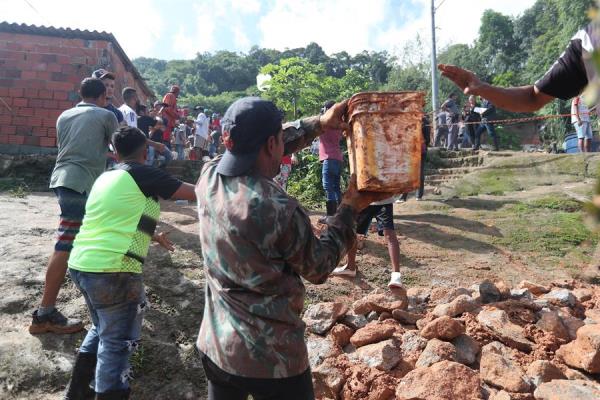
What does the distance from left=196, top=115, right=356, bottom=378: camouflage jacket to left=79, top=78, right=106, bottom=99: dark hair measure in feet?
7.33

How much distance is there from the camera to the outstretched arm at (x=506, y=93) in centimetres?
205

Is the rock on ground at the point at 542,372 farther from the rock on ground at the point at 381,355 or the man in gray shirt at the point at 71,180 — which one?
the man in gray shirt at the point at 71,180

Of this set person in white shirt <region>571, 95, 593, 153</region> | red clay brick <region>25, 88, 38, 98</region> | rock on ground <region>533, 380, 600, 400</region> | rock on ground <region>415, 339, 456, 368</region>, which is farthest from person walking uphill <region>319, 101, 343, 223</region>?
red clay brick <region>25, 88, 38, 98</region>

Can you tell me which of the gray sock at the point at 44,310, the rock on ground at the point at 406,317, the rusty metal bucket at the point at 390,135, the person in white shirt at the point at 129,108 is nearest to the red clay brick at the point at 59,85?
the person in white shirt at the point at 129,108

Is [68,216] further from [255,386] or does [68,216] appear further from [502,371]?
[502,371]

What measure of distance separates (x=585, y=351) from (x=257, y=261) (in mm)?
2029

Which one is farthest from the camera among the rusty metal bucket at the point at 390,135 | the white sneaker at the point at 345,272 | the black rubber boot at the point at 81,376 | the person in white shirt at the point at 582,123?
the person in white shirt at the point at 582,123

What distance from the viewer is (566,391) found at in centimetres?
215

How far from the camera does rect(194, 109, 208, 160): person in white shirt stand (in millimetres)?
10578

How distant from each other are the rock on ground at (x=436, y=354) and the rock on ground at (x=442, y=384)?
0.44 feet

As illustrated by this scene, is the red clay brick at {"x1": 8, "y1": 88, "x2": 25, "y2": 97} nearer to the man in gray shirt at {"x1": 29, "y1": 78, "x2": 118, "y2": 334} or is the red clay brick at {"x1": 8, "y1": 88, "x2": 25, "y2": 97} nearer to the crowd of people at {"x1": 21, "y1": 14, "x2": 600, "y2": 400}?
the man in gray shirt at {"x1": 29, "y1": 78, "x2": 118, "y2": 334}

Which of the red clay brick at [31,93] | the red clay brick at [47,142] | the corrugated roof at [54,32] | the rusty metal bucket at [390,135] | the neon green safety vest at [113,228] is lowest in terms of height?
the neon green safety vest at [113,228]

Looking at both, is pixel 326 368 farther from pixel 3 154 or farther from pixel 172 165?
pixel 3 154

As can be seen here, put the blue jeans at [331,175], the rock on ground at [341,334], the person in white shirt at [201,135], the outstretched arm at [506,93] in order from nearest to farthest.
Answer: the outstretched arm at [506,93]
the rock on ground at [341,334]
the blue jeans at [331,175]
the person in white shirt at [201,135]
